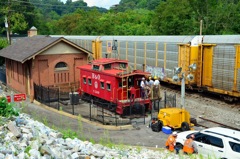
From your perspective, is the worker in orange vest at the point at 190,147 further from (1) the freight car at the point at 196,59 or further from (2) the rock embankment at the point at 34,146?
(1) the freight car at the point at 196,59

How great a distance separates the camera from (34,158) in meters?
6.59

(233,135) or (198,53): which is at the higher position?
(198,53)

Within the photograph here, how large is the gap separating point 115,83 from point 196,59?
7.92 meters

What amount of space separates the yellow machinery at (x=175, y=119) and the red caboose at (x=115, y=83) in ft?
9.73

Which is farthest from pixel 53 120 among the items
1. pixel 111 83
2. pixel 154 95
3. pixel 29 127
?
pixel 29 127

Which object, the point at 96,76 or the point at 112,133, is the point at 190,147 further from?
the point at 96,76

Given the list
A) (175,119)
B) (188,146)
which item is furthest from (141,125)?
(188,146)

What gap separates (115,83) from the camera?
Answer: 67.1 ft

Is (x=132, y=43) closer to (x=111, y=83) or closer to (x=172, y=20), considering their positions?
(x=111, y=83)

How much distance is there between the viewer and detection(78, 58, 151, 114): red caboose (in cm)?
2027

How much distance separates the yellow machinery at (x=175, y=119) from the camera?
56.1ft

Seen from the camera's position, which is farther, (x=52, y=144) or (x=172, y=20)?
(x=172, y=20)

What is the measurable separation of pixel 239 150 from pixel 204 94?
554 inches

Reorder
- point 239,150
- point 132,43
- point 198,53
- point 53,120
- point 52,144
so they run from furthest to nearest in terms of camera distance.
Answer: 1. point 132,43
2. point 198,53
3. point 53,120
4. point 239,150
5. point 52,144
